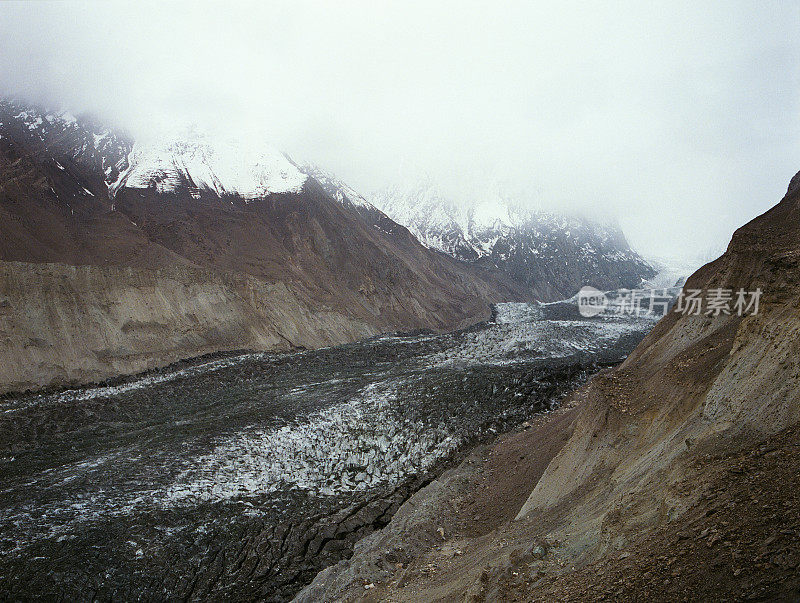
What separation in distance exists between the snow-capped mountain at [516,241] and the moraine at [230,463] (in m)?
101

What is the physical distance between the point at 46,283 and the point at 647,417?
41.1 m

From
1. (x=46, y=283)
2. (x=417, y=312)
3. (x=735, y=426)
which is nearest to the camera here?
(x=735, y=426)

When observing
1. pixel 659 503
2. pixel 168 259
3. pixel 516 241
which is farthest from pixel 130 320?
pixel 516 241

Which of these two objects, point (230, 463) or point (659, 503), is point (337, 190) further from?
point (659, 503)

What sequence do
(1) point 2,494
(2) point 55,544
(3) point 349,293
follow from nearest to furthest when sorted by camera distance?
(2) point 55,544, (1) point 2,494, (3) point 349,293

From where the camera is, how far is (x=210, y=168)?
6694cm

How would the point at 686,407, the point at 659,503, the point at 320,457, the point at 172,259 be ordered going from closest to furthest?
the point at 659,503, the point at 686,407, the point at 320,457, the point at 172,259

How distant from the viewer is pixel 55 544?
13.5 meters

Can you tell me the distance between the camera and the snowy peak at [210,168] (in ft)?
198

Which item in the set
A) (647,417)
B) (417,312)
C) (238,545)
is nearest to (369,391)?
(238,545)

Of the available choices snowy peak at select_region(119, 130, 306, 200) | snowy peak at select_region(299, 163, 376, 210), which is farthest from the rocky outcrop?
snowy peak at select_region(299, 163, 376, 210)

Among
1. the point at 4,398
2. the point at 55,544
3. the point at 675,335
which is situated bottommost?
the point at 55,544

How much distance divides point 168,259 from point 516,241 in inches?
4717

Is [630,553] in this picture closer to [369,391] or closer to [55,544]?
[55,544]
